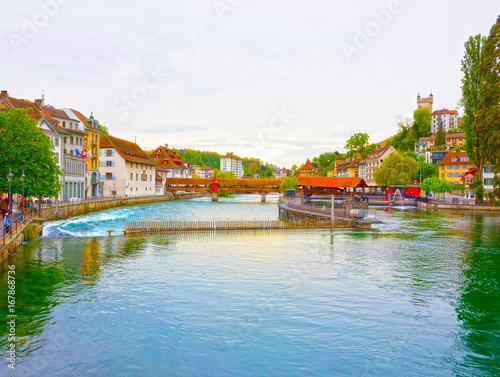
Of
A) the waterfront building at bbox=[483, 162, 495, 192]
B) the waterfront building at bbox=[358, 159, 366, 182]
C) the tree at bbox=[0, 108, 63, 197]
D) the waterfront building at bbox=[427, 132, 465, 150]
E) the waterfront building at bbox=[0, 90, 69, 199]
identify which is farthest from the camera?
the waterfront building at bbox=[358, 159, 366, 182]

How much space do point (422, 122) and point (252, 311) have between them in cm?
16834

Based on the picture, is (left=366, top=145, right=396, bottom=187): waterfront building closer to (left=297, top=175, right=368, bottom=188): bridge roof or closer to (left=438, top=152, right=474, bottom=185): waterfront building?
(left=438, top=152, right=474, bottom=185): waterfront building

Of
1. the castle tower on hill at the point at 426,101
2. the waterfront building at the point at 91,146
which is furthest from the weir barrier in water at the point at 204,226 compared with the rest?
the castle tower on hill at the point at 426,101

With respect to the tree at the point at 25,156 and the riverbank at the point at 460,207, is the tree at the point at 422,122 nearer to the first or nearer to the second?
the riverbank at the point at 460,207

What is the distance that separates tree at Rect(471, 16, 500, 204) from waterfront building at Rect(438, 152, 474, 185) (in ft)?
150

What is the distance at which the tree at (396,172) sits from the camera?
101 metres

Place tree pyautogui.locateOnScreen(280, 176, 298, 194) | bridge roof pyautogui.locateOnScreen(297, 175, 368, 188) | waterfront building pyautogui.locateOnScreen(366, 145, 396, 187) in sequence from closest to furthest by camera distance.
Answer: bridge roof pyautogui.locateOnScreen(297, 175, 368, 188), tree pyautogui.locateOnScreen(280, 176, 298, 194), waterfront building pyautogui.locateOnScreen(366, 145, 396, 187)

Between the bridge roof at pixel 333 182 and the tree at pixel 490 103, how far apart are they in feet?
73.0

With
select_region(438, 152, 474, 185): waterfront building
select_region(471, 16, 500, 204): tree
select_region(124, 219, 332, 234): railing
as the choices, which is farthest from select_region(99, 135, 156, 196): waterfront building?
select_region(438, 152, 474, 185): waterfront building

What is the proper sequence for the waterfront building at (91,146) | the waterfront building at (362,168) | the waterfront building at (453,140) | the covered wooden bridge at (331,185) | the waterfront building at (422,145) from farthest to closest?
the waterfront building at (422,145)
the waterfront building at (362,168)
the waterfront building at (453,140)
the covered wooden bridge at (331,185)
the waterfront building at (91,146)

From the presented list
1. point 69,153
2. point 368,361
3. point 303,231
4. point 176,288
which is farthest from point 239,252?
point 69,153

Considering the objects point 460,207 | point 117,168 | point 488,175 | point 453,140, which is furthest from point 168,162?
point 453,140

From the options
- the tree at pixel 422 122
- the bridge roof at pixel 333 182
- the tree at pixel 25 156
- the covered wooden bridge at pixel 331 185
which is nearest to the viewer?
the tree at pixel 25 156

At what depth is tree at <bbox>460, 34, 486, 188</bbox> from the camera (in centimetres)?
6644
